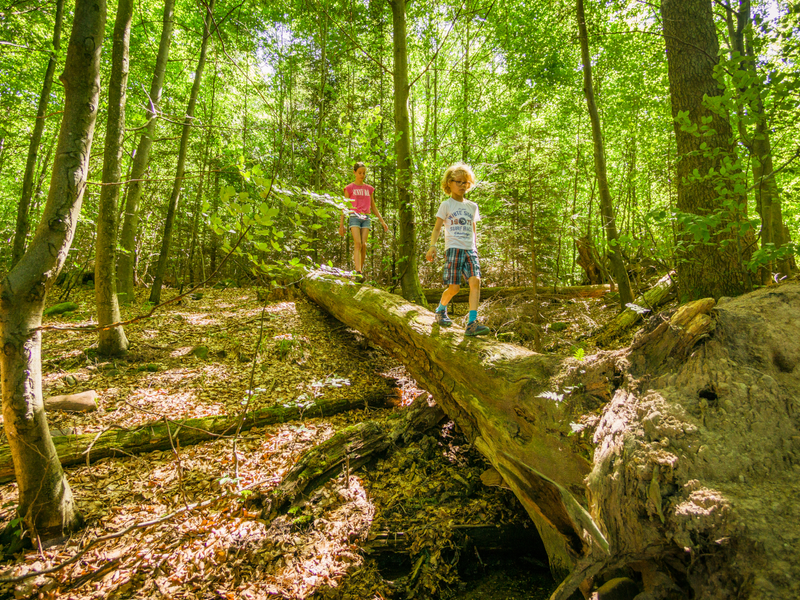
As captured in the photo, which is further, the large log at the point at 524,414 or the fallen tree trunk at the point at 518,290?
the fallen tree trunk at the point at 518,290

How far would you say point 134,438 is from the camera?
343 cm

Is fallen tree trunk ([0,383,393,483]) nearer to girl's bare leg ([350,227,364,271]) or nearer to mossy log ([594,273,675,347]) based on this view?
girl's bare leg ([350,227,364,271])

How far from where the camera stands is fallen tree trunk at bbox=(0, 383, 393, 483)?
10.0 feet

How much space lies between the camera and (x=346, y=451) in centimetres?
344

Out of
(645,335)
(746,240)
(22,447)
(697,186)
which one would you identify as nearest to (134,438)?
(22,447)

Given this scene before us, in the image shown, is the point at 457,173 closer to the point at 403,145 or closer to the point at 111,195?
the point at 403,145

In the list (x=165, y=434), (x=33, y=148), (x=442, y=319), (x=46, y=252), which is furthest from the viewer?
(x=33, y=148)

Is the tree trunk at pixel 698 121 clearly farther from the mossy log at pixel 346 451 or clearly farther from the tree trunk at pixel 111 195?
the tree trunk at pixel 111 195

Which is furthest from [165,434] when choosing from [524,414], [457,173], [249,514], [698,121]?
[698,121]

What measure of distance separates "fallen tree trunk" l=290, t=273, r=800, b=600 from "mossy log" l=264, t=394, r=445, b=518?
93 centimetres

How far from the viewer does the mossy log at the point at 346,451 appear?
299 cm

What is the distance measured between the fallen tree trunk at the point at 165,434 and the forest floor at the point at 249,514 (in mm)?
A: 105

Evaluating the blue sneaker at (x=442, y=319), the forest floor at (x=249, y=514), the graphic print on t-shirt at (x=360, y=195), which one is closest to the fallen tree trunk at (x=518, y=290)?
the graphic print on t-shirt at (x=360, y=195)

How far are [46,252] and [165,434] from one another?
231 cm
